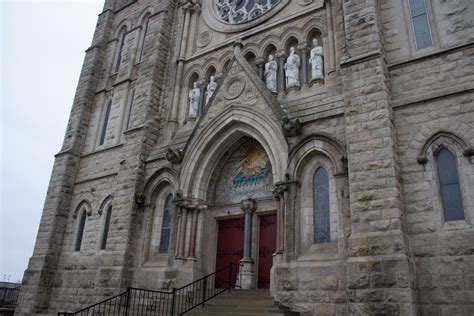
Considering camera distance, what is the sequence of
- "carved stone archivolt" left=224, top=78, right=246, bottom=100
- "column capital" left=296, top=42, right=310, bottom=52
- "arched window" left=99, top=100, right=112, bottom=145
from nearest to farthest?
"carved stone archivolt" left=224, top=78, right=246, bottom=100 → "column capital" left=296, top=42, right=310, bottom=52 → "arched window" left=99, top=100, right=112, bottom=145

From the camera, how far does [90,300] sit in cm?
1217

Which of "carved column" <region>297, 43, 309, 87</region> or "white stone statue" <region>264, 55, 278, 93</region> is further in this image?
"white stone statue" <region>264, 55, 278, 93</region>

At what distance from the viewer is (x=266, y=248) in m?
10.6

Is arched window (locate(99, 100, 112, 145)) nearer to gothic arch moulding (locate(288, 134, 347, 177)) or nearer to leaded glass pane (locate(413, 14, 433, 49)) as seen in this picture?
gothic arch moulding (locate(288, 134, 347, 177))

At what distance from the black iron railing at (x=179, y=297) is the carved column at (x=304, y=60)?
5.56m

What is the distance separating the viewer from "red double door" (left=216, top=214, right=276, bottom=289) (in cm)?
1045

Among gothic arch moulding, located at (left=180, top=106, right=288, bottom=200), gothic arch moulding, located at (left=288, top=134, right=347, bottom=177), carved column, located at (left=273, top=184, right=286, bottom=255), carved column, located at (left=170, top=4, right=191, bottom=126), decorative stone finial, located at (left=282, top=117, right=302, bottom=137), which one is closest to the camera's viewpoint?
gothic arch moulding, located at (left=288, top=134, right=347, bottom=177)

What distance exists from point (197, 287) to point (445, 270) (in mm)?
6193

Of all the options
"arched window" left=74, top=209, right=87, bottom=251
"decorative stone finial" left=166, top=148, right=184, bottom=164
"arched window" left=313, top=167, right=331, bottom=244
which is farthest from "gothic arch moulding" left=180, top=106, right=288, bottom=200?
"arched window" left=74, top=209, right=87, bottom=251

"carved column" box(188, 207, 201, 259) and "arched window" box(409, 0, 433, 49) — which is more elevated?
"arched window" box(409, 0, 433, 49)

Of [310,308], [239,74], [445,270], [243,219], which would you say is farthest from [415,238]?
[239,74]

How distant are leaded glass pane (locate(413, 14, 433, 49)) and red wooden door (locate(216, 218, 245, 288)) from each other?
653cm

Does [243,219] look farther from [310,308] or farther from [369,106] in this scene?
[369,106]

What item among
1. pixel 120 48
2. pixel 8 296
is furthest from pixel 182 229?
pixel 8 296
